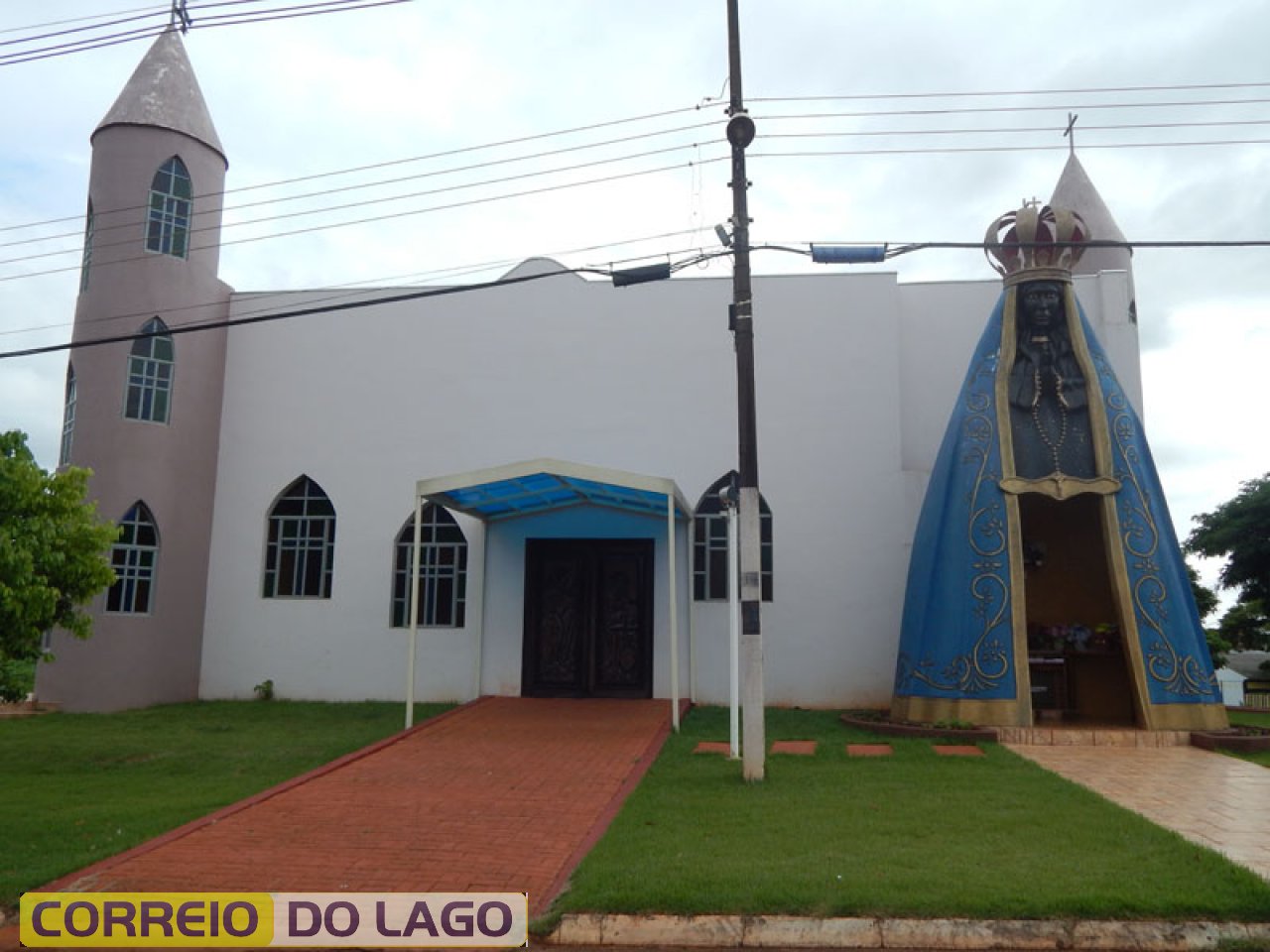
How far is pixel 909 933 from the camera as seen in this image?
508 centimetres

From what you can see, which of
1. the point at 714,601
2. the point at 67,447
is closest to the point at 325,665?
the point at 67,447

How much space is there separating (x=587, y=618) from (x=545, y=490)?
239 centimetres

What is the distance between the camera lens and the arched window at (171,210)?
1466cm

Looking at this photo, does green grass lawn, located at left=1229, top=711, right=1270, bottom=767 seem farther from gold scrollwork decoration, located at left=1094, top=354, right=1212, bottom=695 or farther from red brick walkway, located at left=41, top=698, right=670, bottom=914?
red brick walkway, located at left=41, top=698, right=670, bottom=914

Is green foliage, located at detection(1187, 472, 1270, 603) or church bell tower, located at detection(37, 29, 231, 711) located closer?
church bell tower, located at detection(37, 29, 231, 711)

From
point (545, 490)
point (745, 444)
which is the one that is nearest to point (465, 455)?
point (545, 490)

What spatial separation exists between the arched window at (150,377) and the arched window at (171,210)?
44.1 inches

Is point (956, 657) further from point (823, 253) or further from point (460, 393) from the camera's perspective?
point (460, 393)

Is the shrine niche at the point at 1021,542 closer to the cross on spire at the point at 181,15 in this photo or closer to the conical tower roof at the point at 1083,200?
the conical tower roof at the point at 1083,200

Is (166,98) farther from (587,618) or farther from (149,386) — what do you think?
(587,618)

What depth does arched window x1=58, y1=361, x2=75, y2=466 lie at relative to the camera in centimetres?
1447

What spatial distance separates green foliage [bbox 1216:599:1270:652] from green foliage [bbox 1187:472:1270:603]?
6.01m

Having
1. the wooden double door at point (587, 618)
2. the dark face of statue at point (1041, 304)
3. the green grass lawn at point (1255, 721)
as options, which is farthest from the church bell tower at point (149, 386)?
the green grass lawn at point (1255, 721)

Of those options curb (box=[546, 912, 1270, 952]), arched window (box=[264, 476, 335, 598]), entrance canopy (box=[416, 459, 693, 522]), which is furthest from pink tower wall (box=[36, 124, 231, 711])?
curb (box=[546, 912, 1270, 952])
